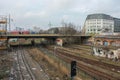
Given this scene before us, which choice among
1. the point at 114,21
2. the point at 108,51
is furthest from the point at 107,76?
the point at 114,21

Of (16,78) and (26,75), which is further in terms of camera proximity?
(26,75)

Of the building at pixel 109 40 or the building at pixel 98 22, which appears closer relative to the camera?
the building at pixel 109 40

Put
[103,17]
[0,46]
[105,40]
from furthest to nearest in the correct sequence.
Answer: [103,17], [0,46], [105,40]

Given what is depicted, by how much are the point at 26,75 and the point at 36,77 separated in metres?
2.05

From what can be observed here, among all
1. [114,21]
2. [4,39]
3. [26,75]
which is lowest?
[26,75]

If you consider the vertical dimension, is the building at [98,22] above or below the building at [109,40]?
above

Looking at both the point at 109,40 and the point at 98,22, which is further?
the point at 98,22

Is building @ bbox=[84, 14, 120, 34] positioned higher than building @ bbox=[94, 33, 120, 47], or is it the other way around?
building @ bbox=[84, 14, 120, 34]

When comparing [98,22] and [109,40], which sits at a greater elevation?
[98,22]

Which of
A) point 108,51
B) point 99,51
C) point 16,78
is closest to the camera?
point 16,78

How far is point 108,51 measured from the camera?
142 ft

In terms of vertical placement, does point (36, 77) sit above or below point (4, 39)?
below

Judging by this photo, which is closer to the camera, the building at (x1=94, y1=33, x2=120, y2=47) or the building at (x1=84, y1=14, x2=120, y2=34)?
the building at (x1=94, y1=33, x2=120, y2=47)

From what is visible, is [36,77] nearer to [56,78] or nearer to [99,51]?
[56,78]
